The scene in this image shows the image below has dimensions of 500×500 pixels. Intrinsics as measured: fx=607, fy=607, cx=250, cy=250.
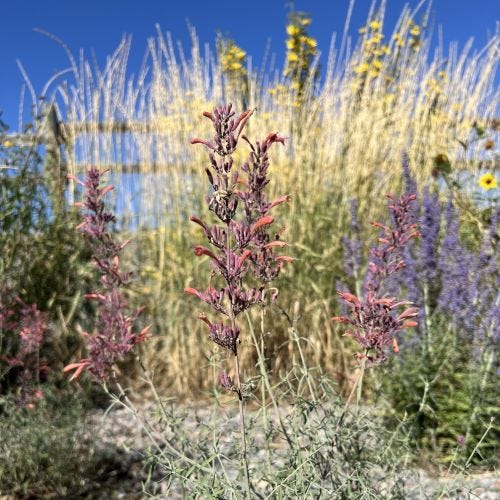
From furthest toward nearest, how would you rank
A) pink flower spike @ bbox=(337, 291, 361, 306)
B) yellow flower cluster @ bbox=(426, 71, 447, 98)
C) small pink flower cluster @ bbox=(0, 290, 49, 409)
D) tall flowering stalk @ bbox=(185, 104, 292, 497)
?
yellow flower cluster @ bbox=(426, 71, 447, 98) → small pink flower cluster @ bbox=(0, 290, 49, 409) → pink flower spike @ bbox=(337, 291, 361, 306) → tall flowering stalk @ bbox=(185, 104, 292, 497)

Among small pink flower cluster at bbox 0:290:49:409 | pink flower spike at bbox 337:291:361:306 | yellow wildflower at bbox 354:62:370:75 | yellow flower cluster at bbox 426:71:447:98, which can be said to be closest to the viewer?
pink flower spike at bbox 337:291:361:306

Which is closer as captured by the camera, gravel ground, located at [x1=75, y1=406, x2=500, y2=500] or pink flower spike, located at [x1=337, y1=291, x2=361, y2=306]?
pink flower spike, located at [x1=337, y1=291, x2=361, y2=306]

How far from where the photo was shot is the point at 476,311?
243 centimetres

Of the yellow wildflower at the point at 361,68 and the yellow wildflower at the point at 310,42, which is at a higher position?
the yellow wildflower at the point at 310,42

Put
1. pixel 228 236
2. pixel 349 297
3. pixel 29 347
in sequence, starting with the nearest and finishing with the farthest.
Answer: pixel 228 236
pixel 349 297
pixel 29 347

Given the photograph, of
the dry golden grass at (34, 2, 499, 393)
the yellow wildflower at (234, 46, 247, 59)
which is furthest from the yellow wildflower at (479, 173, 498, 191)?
the yellow wildflower at (234, 46, 247, 59)

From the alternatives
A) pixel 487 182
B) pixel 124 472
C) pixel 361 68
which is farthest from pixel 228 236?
pixel 361 68

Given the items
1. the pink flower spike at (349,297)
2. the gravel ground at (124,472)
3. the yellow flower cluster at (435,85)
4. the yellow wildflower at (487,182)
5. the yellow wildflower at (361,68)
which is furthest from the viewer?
the yellow flower cluster at (435,85)

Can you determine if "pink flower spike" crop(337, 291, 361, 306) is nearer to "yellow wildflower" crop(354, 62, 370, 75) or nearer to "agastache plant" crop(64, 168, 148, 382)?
"agastache plant" crop(64, 168, 148, 382)

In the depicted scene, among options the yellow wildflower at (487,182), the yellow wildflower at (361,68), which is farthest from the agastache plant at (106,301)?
the yellow wildflower at (361,68)

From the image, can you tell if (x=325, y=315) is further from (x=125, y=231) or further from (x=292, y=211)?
(x=125, y=231)

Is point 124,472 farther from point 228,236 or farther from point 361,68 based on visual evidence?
point 361,68

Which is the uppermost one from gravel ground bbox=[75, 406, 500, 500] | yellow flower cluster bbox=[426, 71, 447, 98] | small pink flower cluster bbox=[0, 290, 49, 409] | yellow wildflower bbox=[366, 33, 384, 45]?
yellow wildflower bbox=[366, 33, 384, 45]

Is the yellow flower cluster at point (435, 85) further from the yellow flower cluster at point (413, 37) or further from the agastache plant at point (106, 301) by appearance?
the agastache plant at point (106, 301)
